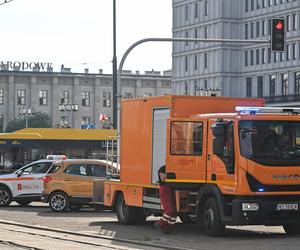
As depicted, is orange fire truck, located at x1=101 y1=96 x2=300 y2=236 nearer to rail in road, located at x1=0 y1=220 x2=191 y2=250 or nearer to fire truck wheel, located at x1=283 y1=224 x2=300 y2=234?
fire truck wheel, located at x1=283 y1=224 x2=300 y2=234

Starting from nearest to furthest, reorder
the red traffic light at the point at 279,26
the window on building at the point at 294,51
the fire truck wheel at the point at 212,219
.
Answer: the fire truck wheel at the point at 212,219
the red traffic light at the point at 279,26
the window on building at the point at 294,51

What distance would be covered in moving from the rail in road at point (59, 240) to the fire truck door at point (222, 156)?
200 centimetres

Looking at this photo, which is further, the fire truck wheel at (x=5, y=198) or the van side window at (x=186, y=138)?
the fire truck wheel at (x=5, y=198)

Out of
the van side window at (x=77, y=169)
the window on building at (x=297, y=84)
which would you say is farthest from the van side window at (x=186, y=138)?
the window on building at (x=297, y=84)

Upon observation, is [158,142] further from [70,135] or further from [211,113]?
[70,135]

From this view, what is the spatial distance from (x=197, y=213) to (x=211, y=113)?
7.46ft

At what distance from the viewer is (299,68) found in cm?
11638

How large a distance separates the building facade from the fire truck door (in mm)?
137249

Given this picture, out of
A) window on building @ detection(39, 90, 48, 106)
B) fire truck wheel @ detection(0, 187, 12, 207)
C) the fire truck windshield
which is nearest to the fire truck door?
the fire truck windshield

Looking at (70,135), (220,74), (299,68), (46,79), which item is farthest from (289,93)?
(70,135)

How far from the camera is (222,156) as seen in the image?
17.1 meters

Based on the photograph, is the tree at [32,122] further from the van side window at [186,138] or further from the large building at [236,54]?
the van side window at [186,138]

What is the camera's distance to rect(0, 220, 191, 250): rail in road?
629 inches

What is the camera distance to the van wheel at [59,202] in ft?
86.8
